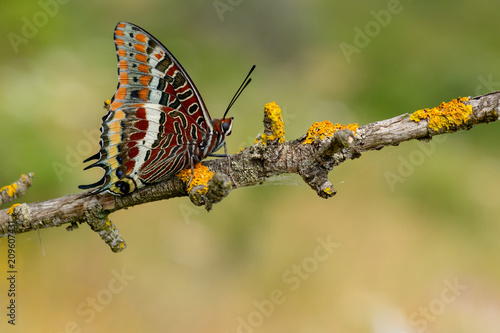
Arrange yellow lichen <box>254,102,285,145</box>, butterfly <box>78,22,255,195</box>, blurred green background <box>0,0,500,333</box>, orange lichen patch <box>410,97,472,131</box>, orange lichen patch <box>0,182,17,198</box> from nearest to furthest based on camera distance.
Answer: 1. orange lichen patch <box>410,97,472,131</box>
2. yellow lichen <box>254,102,285,145</box>
3. butterfly <box>78,22,255,195</box>
4. orange lichen patch <box>0,182,17,198</box>
5. blurred green background <box>0,0,500,333</box>

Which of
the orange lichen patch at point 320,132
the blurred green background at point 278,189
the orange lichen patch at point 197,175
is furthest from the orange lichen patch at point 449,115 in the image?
the blurred green background at point 278,189

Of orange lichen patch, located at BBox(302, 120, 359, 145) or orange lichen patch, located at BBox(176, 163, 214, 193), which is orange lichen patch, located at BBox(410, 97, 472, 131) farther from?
orange lichen patch, located at BBox(176, 163, 214, 193)

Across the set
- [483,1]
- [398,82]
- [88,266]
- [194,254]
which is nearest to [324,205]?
[194,254]

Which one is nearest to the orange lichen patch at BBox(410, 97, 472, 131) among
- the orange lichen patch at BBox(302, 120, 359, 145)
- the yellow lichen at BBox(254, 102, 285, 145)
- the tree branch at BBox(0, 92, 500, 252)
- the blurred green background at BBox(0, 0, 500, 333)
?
the tree branch at BBox(0, 92, 500, 252)

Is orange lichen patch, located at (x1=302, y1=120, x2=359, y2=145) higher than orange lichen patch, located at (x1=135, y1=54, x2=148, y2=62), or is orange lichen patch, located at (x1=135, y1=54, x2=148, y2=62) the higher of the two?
orange lichen patch, located at (x1=302, y1=120, x2=359, y2=145)

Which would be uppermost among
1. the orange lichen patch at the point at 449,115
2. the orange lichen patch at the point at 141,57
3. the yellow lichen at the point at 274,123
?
the orange lichen patch at the point at 449,115

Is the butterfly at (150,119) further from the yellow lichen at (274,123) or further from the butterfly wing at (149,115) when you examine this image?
the yellow lichen at (274,123)

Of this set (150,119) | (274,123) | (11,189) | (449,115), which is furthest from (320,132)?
(11,189)

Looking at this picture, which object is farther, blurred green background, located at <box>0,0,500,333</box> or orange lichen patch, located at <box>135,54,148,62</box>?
blurred green background, located at <box>0,0,500,333</box>

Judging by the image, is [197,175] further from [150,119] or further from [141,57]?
[141,57]
